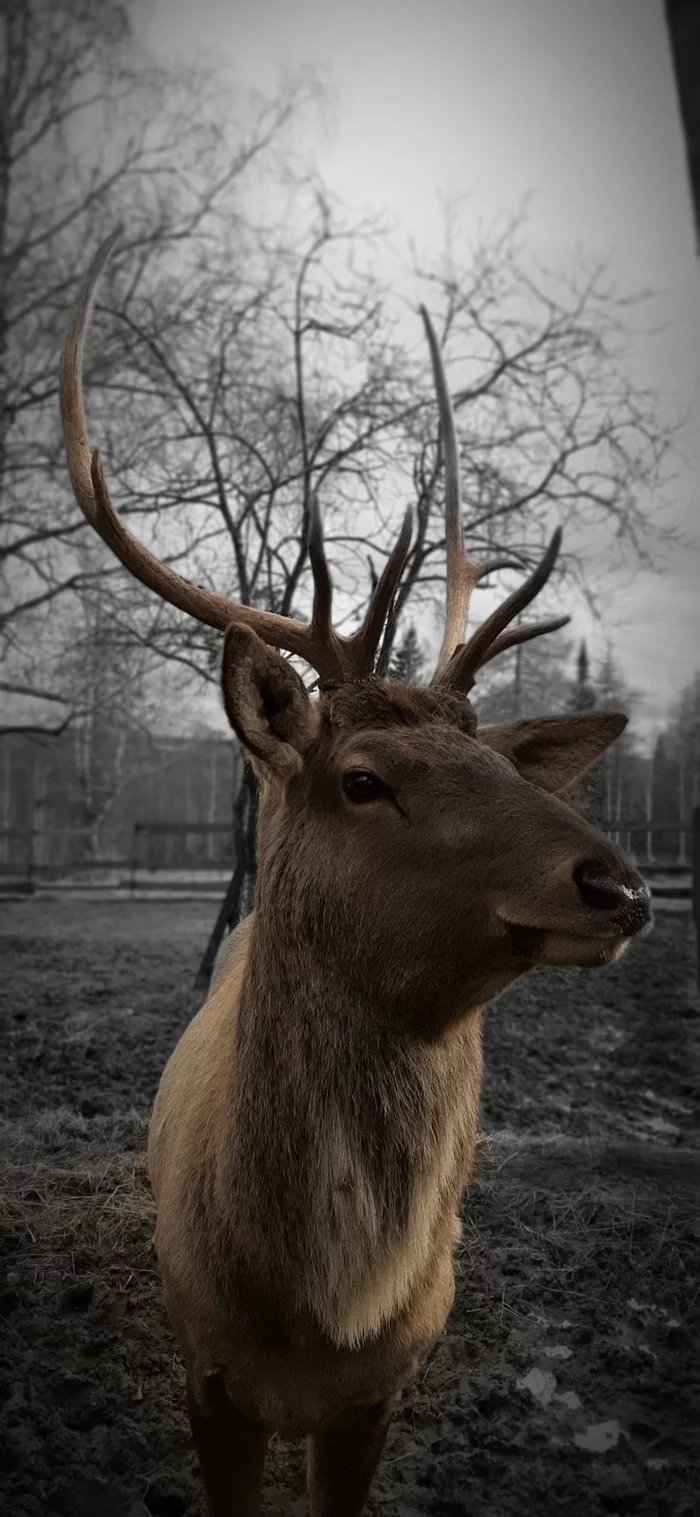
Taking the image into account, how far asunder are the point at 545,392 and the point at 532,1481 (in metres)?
5.94

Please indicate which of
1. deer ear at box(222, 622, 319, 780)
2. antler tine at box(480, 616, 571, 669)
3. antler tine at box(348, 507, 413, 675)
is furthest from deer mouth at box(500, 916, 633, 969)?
antler tine at box(480, 616, 571, 669)

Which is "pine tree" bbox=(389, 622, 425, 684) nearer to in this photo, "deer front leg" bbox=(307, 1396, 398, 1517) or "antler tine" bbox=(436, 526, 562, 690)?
"antler tine" bbox=(436, 526, 562, 690)

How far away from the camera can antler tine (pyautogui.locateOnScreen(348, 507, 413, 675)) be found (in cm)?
184

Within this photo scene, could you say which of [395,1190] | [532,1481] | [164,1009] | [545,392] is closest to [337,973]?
[395,1190]

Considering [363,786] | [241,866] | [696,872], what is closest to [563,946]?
[363,786]

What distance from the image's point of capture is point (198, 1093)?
208 cm

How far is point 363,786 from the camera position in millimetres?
1612

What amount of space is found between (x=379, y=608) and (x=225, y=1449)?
6.41 ft

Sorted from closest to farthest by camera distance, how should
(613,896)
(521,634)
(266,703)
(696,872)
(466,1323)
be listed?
1. (613,896)
2. (266,703)
3. (521,634)
4. (466,1323)
5. (696,872)

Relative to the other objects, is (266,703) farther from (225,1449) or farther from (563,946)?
(225,1449)

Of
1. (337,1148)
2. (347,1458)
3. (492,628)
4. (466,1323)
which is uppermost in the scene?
(492,628)

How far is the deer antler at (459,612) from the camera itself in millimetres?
1789

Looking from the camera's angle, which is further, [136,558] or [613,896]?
[136,558]

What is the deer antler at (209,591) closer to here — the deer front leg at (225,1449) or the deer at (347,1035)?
the deer at (347,1035)
